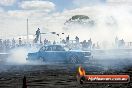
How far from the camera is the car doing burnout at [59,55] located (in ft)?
84.5

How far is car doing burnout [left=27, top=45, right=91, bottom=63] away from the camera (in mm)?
25750

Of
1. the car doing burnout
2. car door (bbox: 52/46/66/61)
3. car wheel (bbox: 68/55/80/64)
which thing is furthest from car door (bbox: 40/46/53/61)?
car wheel (bbox: 68/55/80/64)

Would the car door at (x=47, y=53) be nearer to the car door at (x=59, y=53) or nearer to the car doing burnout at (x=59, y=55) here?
the car doing burnout at (x=59, y=55)

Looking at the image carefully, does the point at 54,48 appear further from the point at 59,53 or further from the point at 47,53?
the point at 59,53

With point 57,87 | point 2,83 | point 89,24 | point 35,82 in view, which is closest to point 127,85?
point 57,87

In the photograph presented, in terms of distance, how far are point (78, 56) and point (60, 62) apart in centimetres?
251

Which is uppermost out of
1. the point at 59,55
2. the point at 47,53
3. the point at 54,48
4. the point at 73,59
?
the point at 54,48

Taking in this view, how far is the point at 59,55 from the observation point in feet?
86.3

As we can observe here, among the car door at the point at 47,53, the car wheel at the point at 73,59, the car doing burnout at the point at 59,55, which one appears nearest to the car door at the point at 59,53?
the car doing burnout at the point at 59,55

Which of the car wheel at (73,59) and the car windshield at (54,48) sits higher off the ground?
the car windshield at (54,48)

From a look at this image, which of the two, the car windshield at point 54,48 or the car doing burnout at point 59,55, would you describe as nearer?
the car doing burnout at point 59,55

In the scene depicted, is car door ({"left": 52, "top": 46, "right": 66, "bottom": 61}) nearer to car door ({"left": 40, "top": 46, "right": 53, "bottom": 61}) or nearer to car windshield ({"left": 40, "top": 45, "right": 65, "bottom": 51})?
car windshield ({"left": 40, "top": 45, "right": 65, "bottom": 51})

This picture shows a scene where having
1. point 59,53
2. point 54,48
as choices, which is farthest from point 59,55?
point 54,48

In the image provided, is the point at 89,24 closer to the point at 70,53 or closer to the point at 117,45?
the point at 117,45
